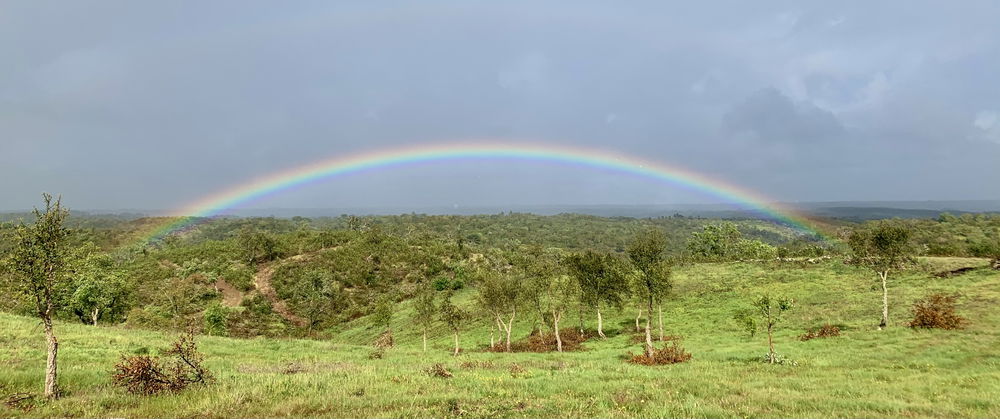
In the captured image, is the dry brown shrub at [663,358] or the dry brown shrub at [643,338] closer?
the dry brown shrub at [663,358]

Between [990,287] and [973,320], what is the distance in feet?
43.5

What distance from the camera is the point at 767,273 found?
5638 cm

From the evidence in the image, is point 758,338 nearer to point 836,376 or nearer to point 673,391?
point 836,376

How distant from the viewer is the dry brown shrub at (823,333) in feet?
94.9

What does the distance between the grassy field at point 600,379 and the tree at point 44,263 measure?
160 cm

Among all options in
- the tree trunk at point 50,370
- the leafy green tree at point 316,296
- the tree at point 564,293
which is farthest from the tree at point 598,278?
the leafy green tree at point 316,296

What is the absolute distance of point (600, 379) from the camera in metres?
15.9

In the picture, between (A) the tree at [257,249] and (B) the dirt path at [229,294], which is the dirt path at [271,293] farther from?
(A) the tree at [257,249]

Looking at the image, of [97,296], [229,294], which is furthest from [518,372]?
[229,294]

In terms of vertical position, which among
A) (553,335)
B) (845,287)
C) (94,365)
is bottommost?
(553,335)

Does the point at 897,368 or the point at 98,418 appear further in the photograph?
the point at 897,368

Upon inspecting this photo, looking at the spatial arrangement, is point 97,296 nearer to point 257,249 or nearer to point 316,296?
point 316,296

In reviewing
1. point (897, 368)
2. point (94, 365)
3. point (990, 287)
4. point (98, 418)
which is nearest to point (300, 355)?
point (94, 365)

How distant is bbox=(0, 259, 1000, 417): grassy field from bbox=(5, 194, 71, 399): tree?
5.25ft
